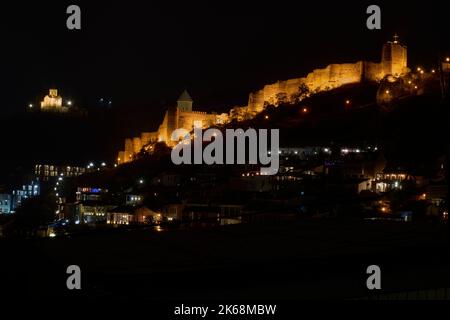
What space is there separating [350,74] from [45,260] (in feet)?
144

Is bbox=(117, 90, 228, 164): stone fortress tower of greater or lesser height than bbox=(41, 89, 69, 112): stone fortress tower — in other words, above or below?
below

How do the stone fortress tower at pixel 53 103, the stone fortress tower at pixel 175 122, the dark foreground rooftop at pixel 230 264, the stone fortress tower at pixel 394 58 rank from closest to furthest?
the dark foreground rooftop at pixel 230 264 → the stone fortress tower at pixel 394 58 → the stone fortress tower at pixel 175 122 → the stone fortress tower at pixel 53 103

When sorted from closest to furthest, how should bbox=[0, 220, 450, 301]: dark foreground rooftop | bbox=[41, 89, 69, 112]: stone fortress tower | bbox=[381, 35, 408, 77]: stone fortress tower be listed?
bbox=[0, 220, 450, 301]: dark foreground rooftop
bbox=[381, 35, 408, 77]: stone fortress tower
bbox=[41, 89, 69, 112]: stone fortress tower

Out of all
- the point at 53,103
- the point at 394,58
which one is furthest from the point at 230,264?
the point at 53,103

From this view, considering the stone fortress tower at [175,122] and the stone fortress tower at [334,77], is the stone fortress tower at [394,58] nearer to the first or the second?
the stone fortress tower at [334,77]

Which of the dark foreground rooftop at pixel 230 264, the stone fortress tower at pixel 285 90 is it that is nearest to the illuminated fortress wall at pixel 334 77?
the stone fortress tower at pixel 285 90

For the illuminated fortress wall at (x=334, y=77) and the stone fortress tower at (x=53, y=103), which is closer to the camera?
the illuminated fortress wall at (x=334, y=77)

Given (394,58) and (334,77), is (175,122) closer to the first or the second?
(334,77)

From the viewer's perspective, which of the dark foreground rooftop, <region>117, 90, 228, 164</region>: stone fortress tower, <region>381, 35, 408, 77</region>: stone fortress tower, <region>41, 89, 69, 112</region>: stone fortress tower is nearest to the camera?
the dark foreground rooftop

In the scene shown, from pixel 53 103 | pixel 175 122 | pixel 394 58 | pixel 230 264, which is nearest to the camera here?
pixel 230 264

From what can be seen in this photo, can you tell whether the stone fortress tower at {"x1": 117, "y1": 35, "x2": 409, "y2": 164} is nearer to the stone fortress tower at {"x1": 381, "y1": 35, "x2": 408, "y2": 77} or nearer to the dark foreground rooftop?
the stone fortress tower at {"x1": 381, "y1": 35, "x2": 408, "y2": 77}

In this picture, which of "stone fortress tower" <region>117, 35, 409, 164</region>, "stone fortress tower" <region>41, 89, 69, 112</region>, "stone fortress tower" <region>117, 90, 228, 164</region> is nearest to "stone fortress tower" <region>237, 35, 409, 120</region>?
"stone fortress tower" <region>117, 35, 409, 164</region>

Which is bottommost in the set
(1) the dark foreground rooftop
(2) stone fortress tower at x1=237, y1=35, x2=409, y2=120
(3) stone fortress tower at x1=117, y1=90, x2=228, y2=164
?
(1) the dark foreground rooftop
